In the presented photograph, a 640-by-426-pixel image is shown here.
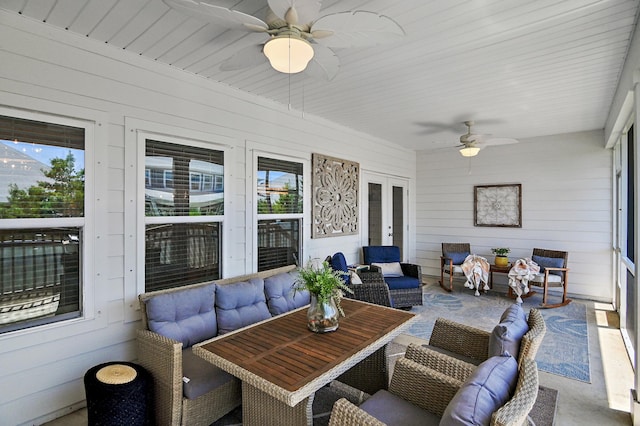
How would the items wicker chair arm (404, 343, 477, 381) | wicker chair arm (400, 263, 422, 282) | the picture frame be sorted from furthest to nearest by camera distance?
the picture frame, wicker chair arm (400, 263, 422, 282), wicker chair arm (404, 343, 477, 381)

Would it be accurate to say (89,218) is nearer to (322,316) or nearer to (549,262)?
(322,316)

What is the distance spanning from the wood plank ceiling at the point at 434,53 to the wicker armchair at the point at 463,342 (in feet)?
6.68

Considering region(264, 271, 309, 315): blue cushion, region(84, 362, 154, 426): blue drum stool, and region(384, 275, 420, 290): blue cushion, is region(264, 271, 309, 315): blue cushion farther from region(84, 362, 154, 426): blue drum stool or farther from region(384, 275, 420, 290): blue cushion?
region(384, 275, 420, 290): blue cushion

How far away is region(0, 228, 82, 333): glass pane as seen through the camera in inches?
89.2

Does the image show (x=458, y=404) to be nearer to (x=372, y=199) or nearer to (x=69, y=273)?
(x=69, y=273)

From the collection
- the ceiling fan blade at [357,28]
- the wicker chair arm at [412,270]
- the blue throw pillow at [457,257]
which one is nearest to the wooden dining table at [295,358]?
the ceiling fan blade at [357,28]

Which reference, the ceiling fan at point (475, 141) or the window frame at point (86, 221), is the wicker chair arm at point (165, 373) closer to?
the window frame at point (86, 221)

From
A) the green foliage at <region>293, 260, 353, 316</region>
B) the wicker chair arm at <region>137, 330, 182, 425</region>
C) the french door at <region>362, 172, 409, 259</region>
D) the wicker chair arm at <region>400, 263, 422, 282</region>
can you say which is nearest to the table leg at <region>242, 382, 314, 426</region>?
the wicker chair arm at <region>137, 330, 182, 425</region>

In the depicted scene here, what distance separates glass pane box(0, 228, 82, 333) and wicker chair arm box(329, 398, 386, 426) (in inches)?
87.2

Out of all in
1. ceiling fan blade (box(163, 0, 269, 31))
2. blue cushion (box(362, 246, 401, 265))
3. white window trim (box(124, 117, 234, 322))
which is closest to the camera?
ceiling fan blade (box(163, 0, 269, 31))

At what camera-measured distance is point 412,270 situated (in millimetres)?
5191

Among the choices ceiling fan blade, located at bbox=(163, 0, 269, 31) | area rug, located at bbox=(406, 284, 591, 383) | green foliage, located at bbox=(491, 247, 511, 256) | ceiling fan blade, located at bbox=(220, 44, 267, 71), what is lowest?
area rug, located at bbox=(406, 284, 591, 383)

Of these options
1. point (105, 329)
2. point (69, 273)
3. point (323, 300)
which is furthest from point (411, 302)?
point (69, 273)

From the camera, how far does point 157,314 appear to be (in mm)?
2525
